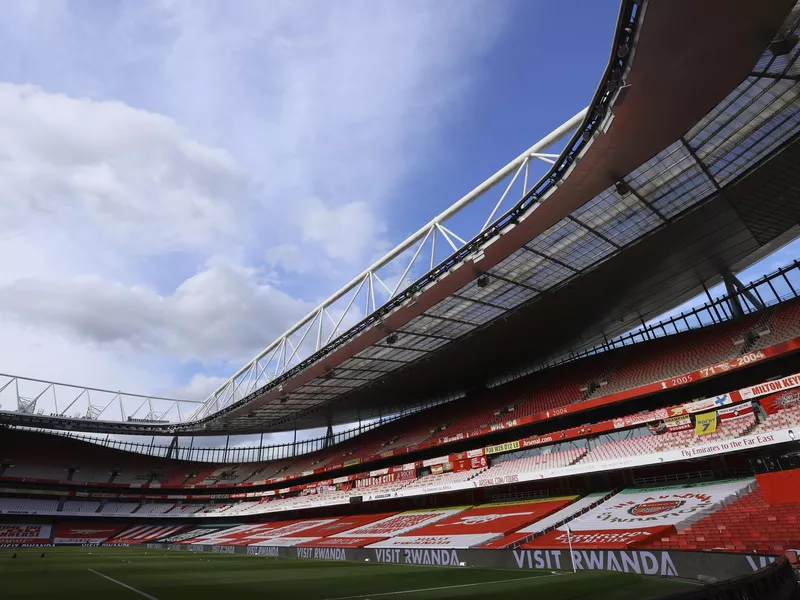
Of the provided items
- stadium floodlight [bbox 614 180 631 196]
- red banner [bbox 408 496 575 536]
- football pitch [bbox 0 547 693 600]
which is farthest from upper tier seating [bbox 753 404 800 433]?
stadium floodlight [bbox 614 180 631 196]

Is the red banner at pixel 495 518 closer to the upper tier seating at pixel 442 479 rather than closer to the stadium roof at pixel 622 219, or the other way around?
the upper tier seating at pixel 442 479

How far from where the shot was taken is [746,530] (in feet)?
48.5

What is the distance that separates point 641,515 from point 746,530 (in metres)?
5.44

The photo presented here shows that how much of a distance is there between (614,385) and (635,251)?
10.9m

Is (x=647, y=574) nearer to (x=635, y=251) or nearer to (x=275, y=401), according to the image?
(x=635, y=251)

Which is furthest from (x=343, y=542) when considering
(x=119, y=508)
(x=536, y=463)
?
(x=119, y=508)

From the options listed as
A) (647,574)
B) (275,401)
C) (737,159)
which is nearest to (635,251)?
(737,159)

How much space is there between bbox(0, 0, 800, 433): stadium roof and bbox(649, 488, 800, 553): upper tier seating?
13014 millimetres

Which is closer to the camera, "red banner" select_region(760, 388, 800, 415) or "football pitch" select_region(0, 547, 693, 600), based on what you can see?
"football pitch" select_region(0, 547, 693, 600)

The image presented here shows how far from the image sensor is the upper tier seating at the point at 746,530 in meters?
13.5

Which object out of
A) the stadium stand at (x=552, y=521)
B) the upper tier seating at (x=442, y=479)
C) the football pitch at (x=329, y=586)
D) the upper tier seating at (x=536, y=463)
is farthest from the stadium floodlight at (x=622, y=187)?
the upper tier seating at (x=442, y=479)

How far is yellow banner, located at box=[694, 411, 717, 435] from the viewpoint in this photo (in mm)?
21794

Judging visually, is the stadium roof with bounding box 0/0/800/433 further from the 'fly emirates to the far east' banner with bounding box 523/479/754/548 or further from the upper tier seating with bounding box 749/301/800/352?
the 'fly emirates to the far east' banner with bounding box 523/479/754/548

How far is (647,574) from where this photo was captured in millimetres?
13953
